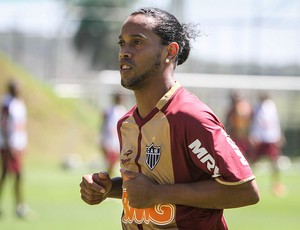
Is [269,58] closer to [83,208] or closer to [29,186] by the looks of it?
[29,186]

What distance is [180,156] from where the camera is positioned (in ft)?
15.2

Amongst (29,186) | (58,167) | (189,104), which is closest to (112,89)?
(58,167)

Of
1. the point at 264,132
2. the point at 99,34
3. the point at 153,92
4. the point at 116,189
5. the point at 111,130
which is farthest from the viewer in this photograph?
the point at 99,34

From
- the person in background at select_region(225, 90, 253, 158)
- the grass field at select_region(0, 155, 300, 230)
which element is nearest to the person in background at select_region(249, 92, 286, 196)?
the person in background at select_region(225, 90, 253, 158)

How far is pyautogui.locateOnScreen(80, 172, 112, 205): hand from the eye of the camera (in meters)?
4.93

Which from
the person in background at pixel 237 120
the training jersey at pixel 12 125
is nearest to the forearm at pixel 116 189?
the training jersey at pixel 12 125

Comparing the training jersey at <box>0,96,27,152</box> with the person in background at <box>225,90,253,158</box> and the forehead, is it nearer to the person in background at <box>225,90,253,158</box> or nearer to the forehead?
the person in background at <box>225,90,253,158</box>

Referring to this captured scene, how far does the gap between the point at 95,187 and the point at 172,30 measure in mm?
1026

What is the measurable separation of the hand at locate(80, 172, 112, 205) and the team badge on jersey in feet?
1.24

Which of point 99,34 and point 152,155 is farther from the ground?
point 99,34

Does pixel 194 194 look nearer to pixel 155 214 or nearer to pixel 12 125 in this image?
pixel 155 214

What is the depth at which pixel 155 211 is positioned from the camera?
4.71m

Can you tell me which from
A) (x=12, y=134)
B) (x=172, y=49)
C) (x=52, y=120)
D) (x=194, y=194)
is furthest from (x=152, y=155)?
(x=52, y=120)

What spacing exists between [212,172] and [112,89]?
1050 inches
